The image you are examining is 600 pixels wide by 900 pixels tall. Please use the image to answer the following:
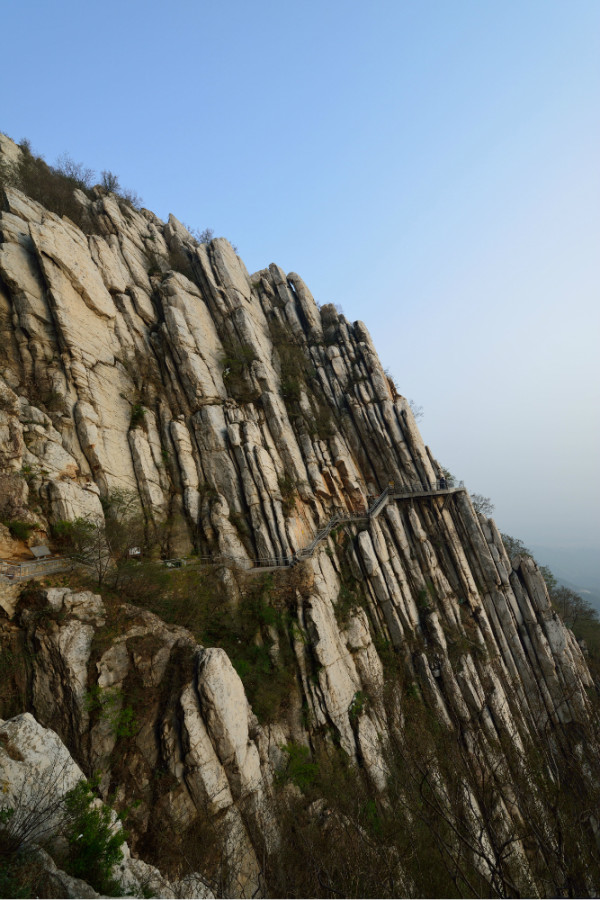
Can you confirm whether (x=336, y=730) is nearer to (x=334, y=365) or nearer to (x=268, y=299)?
(x=334, y=365)

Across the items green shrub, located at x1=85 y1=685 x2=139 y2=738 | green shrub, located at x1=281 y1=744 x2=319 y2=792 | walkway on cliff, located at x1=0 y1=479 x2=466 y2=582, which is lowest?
green shrub, located at x1=281 y1=744 x2=319 y2=792

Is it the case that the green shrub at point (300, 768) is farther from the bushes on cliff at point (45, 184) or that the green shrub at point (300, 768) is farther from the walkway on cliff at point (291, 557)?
the bushes on cliff at point (45, 184)

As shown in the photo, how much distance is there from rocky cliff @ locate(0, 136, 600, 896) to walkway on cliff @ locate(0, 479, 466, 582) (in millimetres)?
335

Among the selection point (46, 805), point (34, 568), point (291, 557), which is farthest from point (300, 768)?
point (34, 568)

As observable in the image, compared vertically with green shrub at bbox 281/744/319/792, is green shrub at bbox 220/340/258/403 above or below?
above

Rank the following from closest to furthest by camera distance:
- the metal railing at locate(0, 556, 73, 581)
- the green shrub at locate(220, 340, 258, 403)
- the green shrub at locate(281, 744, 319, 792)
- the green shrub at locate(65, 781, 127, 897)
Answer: the green shrub at locate(65, 781, 127, 897) < the metal railing at locate(0, 556, 73, 581) < the green shrub at locate(281, 744, 319, 792) < the green shrub at locate(220, 340, 258, 403)

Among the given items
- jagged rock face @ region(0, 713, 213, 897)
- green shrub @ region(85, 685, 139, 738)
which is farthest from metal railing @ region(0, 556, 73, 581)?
jagged rock face @ region(0, 713, 213, 897)

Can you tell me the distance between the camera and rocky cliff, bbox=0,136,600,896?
469 inches

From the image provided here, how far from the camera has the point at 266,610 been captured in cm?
2056

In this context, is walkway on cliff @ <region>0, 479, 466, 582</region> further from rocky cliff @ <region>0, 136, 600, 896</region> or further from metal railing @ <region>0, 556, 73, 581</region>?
rocky cliff @ <region>0, 136, 600, 896</region>

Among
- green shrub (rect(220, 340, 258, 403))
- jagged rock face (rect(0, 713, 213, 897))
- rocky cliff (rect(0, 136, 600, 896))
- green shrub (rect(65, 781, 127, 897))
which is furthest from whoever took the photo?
green shrub (rect(220, 340, 258, 403))

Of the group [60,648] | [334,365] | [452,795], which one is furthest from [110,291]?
[452,795]

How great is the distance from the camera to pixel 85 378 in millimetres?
26062

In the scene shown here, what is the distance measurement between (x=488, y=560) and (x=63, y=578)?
97.6 ft
